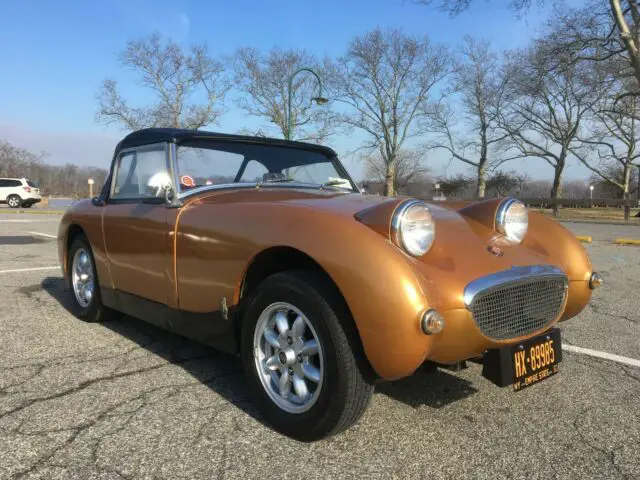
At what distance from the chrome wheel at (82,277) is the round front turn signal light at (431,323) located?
315 cm

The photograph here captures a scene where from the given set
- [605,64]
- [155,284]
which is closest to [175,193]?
[155,284]

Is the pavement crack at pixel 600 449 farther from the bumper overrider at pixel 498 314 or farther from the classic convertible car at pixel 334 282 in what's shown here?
the bumper overrider at pixel 498 314

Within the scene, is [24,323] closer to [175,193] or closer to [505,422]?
[175,193]

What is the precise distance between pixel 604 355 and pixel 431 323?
7.50 feet

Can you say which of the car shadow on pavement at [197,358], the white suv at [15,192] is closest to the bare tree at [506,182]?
Answer: the white suv at [15,192]

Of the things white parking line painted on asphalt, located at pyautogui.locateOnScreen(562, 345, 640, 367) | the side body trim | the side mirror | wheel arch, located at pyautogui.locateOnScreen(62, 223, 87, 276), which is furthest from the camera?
wheel arch, located at pyautogui.locateOnScreen(62, 223, 87, 276)

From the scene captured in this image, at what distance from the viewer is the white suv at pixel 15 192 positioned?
29.0 meters

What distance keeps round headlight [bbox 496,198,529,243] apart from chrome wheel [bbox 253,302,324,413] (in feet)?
4.02

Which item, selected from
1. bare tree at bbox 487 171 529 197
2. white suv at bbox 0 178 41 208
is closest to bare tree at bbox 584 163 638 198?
bare tree at bbox 487 171 529 197

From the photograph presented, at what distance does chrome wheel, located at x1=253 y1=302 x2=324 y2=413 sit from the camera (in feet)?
7.47

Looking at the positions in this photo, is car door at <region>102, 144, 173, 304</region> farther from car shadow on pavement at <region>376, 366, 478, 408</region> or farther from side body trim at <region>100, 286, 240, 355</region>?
car shadow on pavement at <region>376, 366, 478, 408</region>

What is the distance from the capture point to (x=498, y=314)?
2.22 meters

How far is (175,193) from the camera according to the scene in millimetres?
3145

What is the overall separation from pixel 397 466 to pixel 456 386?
3.28ft
